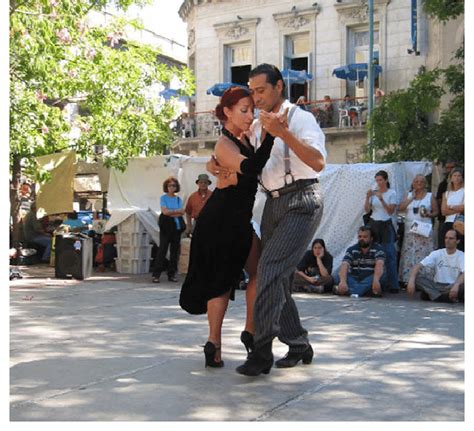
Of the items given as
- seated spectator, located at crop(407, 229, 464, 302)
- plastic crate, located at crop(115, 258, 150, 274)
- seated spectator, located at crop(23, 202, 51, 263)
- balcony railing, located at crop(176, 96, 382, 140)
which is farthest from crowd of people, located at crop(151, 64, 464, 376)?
balcony railing, located at crop(176, 96, 382, 140)

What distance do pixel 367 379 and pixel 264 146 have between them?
1.60m

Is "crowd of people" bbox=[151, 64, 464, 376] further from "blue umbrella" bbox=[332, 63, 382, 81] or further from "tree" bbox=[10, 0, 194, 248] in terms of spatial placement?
"blue umbrella" bbox=[332, 63, 382, 81]

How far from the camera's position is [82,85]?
15492mm

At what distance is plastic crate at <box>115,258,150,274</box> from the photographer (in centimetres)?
1409

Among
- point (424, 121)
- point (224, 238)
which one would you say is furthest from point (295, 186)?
point (424, 121)

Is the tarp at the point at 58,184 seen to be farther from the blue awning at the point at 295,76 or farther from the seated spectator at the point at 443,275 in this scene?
the blue awning at the point at 295,76

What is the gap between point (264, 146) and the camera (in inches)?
188

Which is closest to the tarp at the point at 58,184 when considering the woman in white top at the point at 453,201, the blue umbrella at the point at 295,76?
the woman in white top at the point at 453,201

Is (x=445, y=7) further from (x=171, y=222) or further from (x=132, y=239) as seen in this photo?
(x=132, y=239)

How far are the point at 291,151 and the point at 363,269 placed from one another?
604 cm

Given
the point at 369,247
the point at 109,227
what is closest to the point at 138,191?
the point at 109,227
